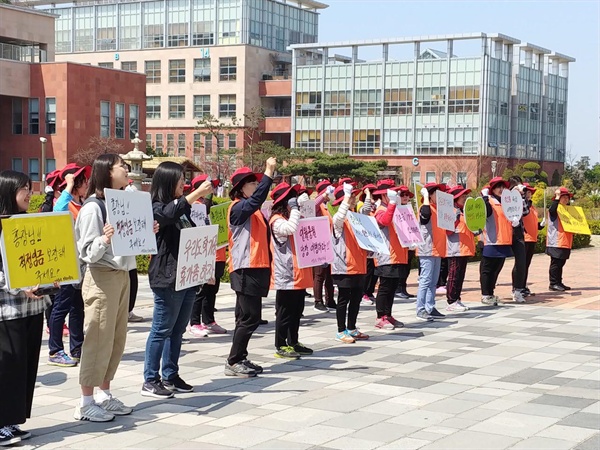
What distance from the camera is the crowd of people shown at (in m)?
6.29

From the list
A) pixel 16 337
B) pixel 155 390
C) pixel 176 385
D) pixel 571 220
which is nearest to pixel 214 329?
pixel 176 385

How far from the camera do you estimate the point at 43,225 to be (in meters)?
6.20

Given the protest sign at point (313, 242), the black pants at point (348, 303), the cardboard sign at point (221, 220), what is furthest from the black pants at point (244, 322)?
the cardboard sign at point (221, 220)

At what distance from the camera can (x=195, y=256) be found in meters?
7.57

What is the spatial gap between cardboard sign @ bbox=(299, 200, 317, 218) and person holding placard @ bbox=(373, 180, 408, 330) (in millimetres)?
907

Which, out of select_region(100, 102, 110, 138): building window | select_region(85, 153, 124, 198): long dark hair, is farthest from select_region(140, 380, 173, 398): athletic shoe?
select_region(100, 102, 110, 138): building window

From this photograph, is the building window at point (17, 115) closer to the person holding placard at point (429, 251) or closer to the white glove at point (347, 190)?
the person holding placard at point (429, 251)

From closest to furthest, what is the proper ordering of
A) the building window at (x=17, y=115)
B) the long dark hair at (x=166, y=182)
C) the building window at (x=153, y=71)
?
the long dark hair at (x=166, y=182) < the building window at (x=17, y=115) < the building window at (x=153, y=71)

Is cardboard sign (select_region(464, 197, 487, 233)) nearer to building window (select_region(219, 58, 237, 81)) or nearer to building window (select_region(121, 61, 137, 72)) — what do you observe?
building window (select_region(219, 58, 237, 81))

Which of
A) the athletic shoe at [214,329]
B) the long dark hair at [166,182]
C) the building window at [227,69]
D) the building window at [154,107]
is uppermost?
the building window at [227,69]

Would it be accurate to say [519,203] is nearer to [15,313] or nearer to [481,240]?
[481,240]

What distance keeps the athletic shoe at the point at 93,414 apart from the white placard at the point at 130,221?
117cm

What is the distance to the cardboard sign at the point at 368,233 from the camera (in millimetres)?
10273

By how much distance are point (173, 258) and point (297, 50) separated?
230ft
